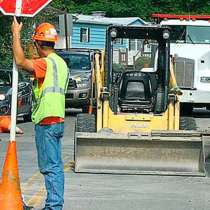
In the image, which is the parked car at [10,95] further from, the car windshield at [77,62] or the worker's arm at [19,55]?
the worker's arm at [19,55]

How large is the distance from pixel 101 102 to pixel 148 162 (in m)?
1.95

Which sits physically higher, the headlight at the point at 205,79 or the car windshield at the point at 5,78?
the car windshield at the point at 5,78

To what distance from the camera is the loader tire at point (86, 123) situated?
1388 centimetres

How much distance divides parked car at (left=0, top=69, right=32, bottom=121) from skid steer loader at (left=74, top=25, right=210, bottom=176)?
4489mm

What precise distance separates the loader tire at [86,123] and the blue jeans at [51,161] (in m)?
5.75

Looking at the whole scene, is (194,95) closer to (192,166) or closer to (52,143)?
(192,166)

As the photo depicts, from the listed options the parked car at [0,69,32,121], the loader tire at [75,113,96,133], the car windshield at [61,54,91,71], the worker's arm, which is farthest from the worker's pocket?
the car windshield at [61,54,91,71]

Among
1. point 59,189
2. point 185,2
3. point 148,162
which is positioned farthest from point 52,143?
point 185,2

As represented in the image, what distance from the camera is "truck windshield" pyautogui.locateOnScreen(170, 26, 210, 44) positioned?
78.7 ft

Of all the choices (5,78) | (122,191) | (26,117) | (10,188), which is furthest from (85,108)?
(10,188)

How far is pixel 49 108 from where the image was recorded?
7949mm

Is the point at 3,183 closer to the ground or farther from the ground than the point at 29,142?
farther from the ground

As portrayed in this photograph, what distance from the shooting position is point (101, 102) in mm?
13781

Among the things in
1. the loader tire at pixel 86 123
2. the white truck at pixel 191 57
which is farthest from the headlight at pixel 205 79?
the loader tire at pixel 86 123
